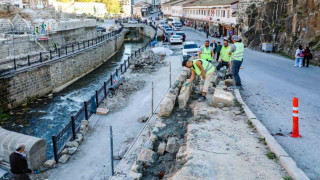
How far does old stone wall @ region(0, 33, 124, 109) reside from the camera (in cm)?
1784

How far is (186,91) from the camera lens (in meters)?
10.2

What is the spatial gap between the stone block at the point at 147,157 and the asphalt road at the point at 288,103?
3166 millimetres

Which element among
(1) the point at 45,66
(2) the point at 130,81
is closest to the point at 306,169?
(2) the point at 130,81

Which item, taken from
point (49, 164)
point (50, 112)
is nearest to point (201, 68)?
point (49, 164)

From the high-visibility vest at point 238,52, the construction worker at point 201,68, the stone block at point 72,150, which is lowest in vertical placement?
the stone block at point 72,150

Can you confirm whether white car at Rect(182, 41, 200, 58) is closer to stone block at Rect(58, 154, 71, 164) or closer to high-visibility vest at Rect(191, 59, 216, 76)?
high-visibility vest at Rect(191, 59, 216, 76)

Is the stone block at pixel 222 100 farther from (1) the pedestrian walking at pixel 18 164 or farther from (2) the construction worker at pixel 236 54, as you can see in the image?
(1) the pedestrian walking at pixel 18 164

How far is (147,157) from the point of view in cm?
670

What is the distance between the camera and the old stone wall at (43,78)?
1784cm

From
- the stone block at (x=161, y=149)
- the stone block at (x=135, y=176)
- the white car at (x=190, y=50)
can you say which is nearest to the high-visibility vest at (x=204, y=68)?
the stone block at (x=161, y=149)

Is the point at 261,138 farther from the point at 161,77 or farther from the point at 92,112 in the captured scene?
the point at 161,77

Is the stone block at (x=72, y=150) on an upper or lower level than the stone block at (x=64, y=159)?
upper

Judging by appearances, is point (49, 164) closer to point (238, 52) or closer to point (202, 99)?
point (202, 99)

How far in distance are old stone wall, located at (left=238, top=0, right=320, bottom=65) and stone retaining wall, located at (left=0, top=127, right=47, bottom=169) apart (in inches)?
706
